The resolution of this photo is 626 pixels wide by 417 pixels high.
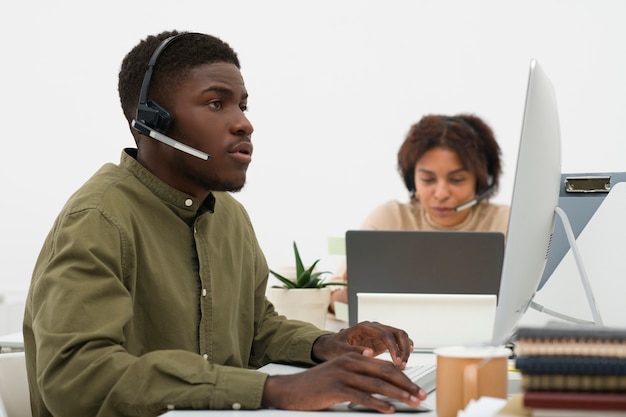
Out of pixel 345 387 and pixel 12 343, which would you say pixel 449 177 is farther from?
pixel 345 387

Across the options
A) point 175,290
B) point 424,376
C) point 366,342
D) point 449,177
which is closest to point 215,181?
point 175,290

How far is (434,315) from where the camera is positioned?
1.61 metres

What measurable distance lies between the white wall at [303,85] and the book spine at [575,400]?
10.3ft

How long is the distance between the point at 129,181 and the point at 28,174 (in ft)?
9.29

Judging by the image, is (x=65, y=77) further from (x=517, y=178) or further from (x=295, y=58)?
(x=517, y=178)

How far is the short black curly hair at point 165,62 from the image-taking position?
1464 mm

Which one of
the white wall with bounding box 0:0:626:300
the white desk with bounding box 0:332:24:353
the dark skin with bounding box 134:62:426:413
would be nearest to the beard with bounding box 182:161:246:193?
the dark skin with bounding box 134:62:426:413

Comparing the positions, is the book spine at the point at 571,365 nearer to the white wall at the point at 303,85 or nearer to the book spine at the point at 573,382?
the book spine at the point at 573,382

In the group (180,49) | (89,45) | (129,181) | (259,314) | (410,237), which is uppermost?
(89,45)

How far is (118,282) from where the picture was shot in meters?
1.20

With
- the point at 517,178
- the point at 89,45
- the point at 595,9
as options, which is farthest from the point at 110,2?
the point at 517,178

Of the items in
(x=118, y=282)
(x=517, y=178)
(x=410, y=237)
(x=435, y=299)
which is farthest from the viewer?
(x=410, y=237)

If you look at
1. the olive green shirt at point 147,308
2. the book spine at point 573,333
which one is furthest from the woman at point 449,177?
the book spine at point 573,333

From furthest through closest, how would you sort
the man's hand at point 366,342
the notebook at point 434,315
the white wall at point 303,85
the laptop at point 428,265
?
the white wall at point 303,85 < the laptop at point 428,265 < the notebook at point 434,315 < the man's hand at point 366,342
